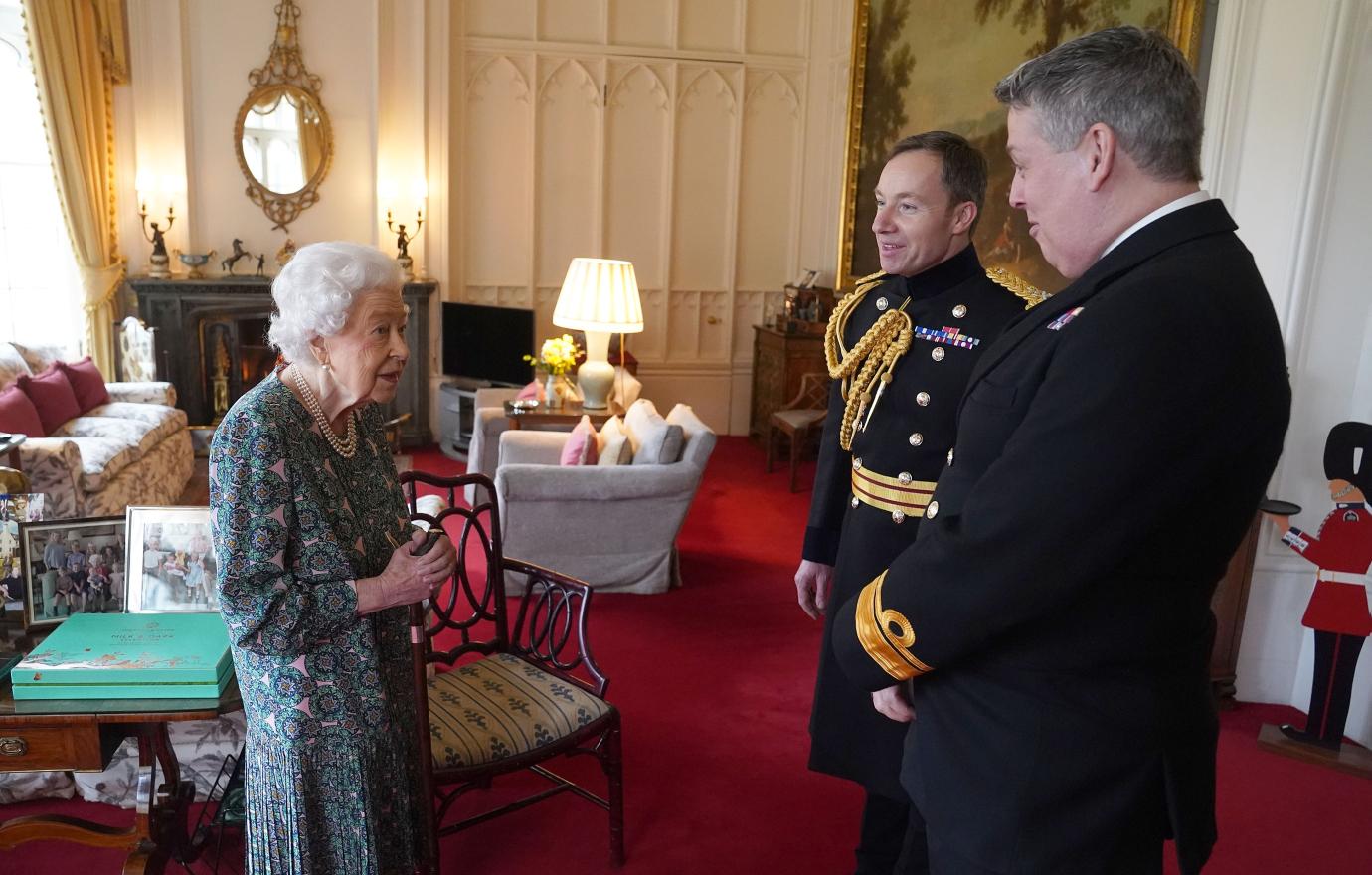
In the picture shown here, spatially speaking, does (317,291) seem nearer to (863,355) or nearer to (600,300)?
(863,355)

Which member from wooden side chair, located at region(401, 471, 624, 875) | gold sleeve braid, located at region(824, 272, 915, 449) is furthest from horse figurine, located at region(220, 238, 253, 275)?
gold sleeve braid, located at region(824, 272, 915, 449)

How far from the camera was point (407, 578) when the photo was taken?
74.9 inches

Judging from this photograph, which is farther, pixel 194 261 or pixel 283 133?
pixel 283 133

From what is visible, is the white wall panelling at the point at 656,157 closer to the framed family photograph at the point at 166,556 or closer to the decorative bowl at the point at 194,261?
the decorative bowl at the point at 194,261

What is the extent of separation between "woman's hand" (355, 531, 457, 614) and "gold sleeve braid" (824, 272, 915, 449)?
94cm

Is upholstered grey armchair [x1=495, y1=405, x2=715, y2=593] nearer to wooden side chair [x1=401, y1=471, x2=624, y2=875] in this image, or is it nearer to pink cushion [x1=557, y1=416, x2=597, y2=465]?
pink cushion [x1=557, y1=416, x2=597, y2=465]

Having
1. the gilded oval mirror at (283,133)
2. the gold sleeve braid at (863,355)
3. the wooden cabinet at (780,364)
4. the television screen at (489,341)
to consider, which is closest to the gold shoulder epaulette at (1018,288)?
the gold sleeve braid at (863,355)

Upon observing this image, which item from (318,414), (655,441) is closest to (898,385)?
(318,414)

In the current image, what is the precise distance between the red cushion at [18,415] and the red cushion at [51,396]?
26 centimetres

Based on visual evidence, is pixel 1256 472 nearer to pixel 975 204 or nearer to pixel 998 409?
pixel 998 409

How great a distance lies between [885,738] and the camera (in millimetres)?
2217

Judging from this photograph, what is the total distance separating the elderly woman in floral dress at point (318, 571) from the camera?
5.81 ft

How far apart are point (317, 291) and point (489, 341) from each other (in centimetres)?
582

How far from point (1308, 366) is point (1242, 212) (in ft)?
1.86
